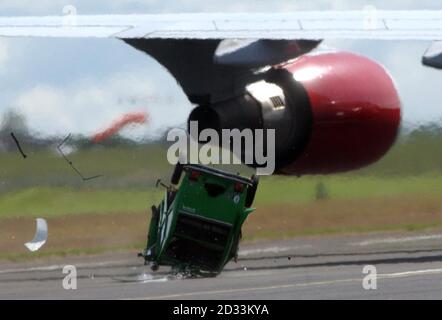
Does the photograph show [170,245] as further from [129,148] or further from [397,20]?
[397,20]

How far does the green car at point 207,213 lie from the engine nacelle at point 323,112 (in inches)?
29.3

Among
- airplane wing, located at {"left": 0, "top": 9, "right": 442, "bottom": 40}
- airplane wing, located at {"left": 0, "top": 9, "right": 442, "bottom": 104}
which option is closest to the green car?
airplane wing, located at {"left": 0, "top": 9, "right": 442, "bottom": 104}

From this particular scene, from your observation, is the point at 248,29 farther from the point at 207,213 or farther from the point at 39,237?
the point at 39,237

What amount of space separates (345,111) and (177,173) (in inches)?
105

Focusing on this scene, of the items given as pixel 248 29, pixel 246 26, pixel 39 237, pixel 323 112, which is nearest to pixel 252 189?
pixel 323 112

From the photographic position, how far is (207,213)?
30.7 metres

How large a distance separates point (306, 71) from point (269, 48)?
15.2ft

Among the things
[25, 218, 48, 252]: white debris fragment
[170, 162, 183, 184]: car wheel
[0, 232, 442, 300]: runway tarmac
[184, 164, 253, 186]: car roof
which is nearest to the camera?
[184, 164, 253, 186]: car roof

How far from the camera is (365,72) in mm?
32188

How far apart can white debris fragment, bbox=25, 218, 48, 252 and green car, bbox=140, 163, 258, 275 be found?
3226 millimetres

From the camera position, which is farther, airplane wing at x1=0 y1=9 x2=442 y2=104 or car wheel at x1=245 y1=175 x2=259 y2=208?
car wheel at x1=245 y1=175 x2=259 y2=208

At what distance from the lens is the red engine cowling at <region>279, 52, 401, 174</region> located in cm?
3169

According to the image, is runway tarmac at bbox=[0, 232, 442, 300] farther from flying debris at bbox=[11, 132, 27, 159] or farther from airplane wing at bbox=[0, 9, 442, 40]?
airplane wing at bbox=[0, 9, 442, 40]
